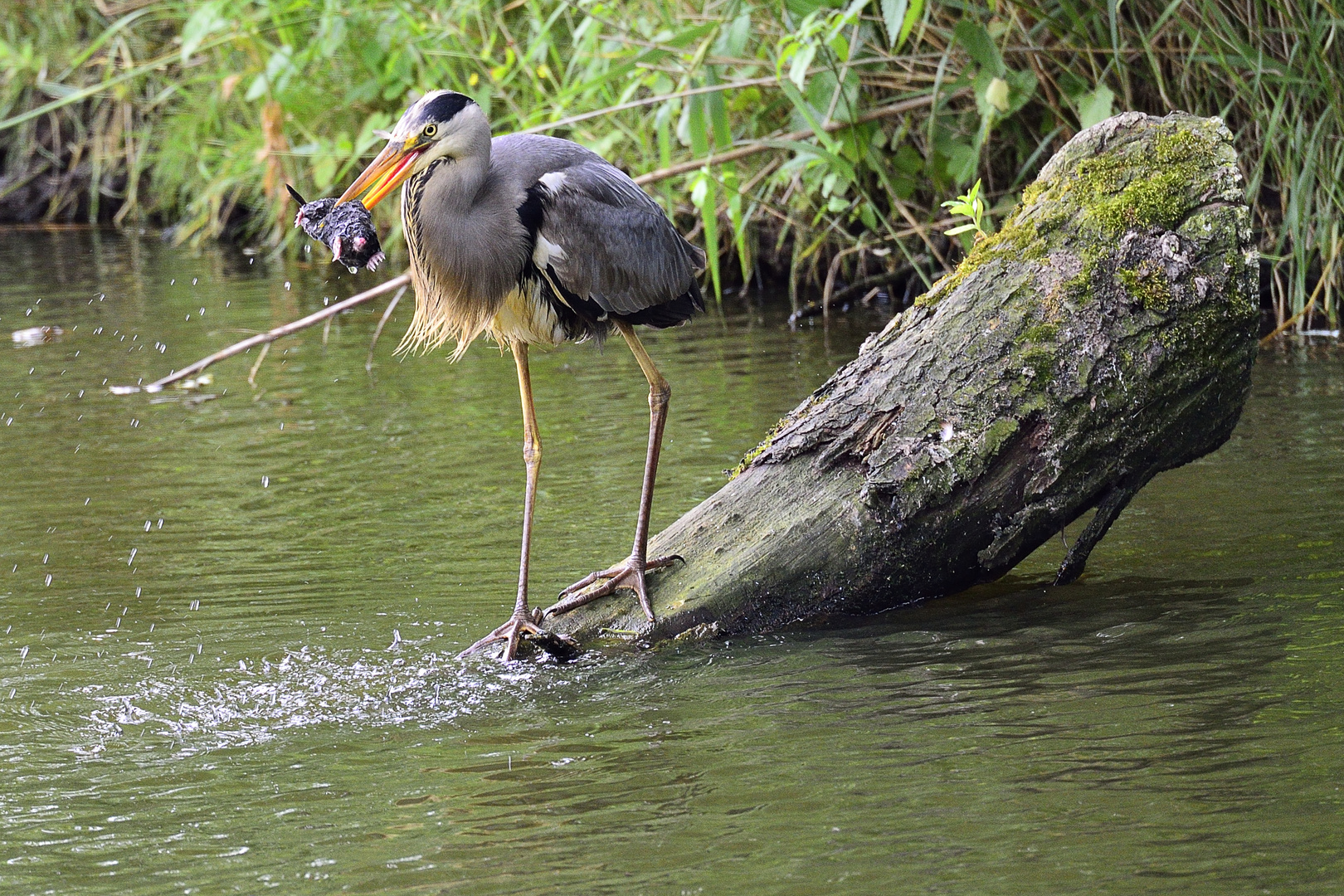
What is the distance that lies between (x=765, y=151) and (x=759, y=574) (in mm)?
5690

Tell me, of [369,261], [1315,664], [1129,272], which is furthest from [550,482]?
[1315,664]

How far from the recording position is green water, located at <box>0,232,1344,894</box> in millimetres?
3045

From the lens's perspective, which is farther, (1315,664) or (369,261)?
(369,261)

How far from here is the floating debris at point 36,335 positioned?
10523mm

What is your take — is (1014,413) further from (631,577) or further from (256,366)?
(256,366)

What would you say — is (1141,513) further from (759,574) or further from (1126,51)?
(1126,51)

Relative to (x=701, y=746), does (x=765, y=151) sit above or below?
above

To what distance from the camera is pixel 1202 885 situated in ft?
9.13

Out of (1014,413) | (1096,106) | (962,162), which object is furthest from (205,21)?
(1014,413)

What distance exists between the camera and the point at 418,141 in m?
4.31

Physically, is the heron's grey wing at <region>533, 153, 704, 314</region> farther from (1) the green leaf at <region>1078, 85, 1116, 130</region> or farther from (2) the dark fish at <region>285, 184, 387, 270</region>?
(1) the green leaf at <region>1078, 85, 1116, 130</region>

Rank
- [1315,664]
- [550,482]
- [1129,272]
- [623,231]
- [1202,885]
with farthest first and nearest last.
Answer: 1. [550,482]
2. [623,231]
3. [1129,272]
4. [1315,664]
5. [1202,885]

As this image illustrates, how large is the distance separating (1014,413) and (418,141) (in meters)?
1.82

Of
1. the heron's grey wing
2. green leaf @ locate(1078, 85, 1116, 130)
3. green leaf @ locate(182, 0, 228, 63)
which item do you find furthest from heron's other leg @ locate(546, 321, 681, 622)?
green leaf @ locate(182, 0, 228, 63)
